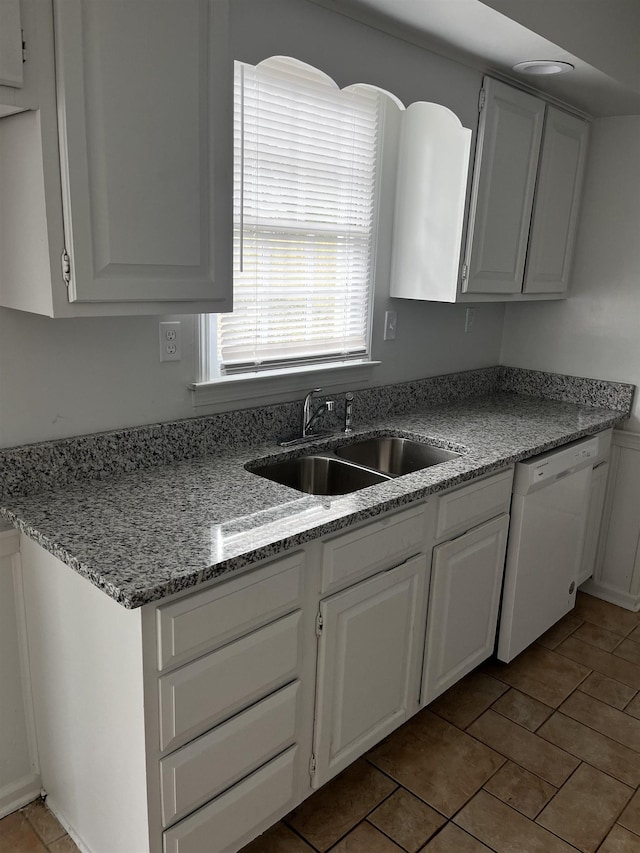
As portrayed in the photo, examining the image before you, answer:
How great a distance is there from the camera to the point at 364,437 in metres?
2.52

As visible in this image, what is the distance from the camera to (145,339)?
6.50 ft

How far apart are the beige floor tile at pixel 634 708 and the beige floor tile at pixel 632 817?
432mm

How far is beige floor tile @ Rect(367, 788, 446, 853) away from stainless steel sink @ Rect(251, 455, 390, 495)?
0.97 meters

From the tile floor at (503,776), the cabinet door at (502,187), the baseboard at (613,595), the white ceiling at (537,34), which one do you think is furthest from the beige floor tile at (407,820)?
the white ceiling at (537,34)

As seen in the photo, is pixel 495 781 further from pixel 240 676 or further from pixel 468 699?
pixel 240 676

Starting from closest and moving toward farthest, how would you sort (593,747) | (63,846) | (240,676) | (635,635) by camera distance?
1. (240,676)
2. (63,846)
3. (593,747)
4. (635,635)

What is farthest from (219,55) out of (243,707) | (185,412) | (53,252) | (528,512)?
(528,512)

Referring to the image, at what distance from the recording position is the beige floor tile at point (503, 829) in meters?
1.91

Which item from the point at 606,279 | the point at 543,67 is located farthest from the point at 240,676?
the point at 606,279

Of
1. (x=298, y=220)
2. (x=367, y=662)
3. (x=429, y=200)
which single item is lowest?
(x=367, y=662)

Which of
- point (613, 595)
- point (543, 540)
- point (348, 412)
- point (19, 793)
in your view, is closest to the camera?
point (19, 793)

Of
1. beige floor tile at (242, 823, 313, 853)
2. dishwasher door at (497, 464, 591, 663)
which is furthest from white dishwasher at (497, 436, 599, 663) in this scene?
beige floor tile at (242, 823, 313, 853)

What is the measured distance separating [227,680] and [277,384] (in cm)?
111

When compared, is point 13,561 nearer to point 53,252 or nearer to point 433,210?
point 53,252
